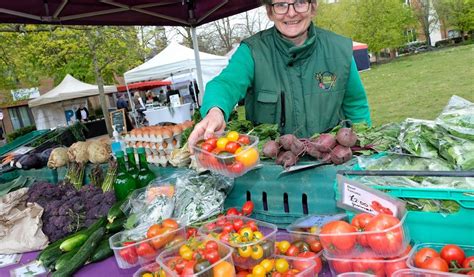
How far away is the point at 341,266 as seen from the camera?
1.50 meters

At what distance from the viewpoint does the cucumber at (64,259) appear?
86.1 inches

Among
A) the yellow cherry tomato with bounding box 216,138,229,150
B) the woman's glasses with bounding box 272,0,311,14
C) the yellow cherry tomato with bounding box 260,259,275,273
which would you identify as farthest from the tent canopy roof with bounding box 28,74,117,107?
the yellow cherry tomato with bounding box 260,259,275,273

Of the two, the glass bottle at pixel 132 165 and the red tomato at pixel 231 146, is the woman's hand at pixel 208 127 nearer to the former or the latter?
the red tomato at pixel 231 146

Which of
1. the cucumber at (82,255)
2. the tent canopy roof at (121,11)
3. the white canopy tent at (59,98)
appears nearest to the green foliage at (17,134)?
the white canopy tent at (59,98)

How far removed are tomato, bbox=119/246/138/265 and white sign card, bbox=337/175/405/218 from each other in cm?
104

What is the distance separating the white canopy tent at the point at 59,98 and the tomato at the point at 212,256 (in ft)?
67.4

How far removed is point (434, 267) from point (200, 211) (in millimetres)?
1309

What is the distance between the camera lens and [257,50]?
104 inches

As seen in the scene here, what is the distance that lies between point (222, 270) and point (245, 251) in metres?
0.15

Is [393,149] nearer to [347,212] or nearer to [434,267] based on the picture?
[347,212]

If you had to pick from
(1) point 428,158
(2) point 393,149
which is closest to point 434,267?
(1) point 428,158

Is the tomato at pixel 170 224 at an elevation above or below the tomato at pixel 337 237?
below

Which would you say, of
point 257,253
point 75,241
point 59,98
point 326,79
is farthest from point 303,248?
point 59,98

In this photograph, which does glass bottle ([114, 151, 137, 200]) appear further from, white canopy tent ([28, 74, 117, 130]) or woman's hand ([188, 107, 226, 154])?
white canopy tent ([28, 74, 117, 130])
